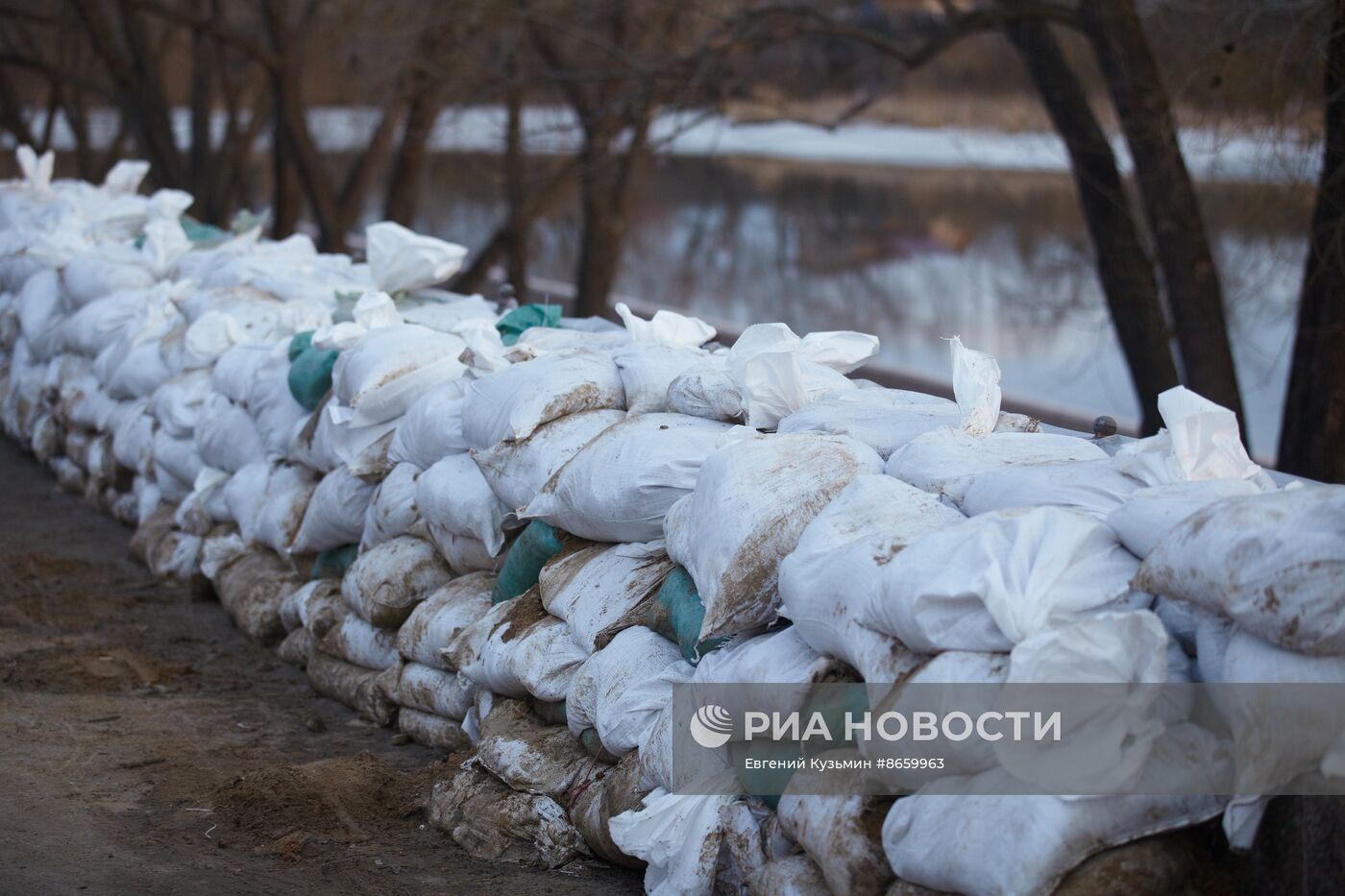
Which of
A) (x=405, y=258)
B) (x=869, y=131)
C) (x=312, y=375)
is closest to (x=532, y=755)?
(x=312, y=375)

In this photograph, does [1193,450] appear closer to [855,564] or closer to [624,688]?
[855,564]

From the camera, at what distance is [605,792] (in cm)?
271

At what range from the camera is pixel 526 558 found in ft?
11.0

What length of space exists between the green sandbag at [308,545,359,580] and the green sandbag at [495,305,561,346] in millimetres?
740

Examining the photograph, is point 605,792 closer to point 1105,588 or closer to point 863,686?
point 863,686

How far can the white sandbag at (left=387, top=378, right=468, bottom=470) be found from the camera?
380cm

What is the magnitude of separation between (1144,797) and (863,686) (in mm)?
512

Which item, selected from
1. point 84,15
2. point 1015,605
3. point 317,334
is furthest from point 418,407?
point 84,15

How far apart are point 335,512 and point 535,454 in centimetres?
101

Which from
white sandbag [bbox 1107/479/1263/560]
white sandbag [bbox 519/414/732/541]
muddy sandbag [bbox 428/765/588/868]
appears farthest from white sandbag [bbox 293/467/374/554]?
white sandbag [bbox 1107/479/1263/560]

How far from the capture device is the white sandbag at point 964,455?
260cm

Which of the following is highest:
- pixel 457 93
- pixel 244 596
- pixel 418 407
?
pixel 457 93

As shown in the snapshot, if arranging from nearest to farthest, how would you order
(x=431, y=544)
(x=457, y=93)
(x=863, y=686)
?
(x=863, y=686) → (x=431, y=544) → (x=457, y=93)

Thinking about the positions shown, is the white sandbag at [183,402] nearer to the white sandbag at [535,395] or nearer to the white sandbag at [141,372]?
the white sandbag at [141,372]
